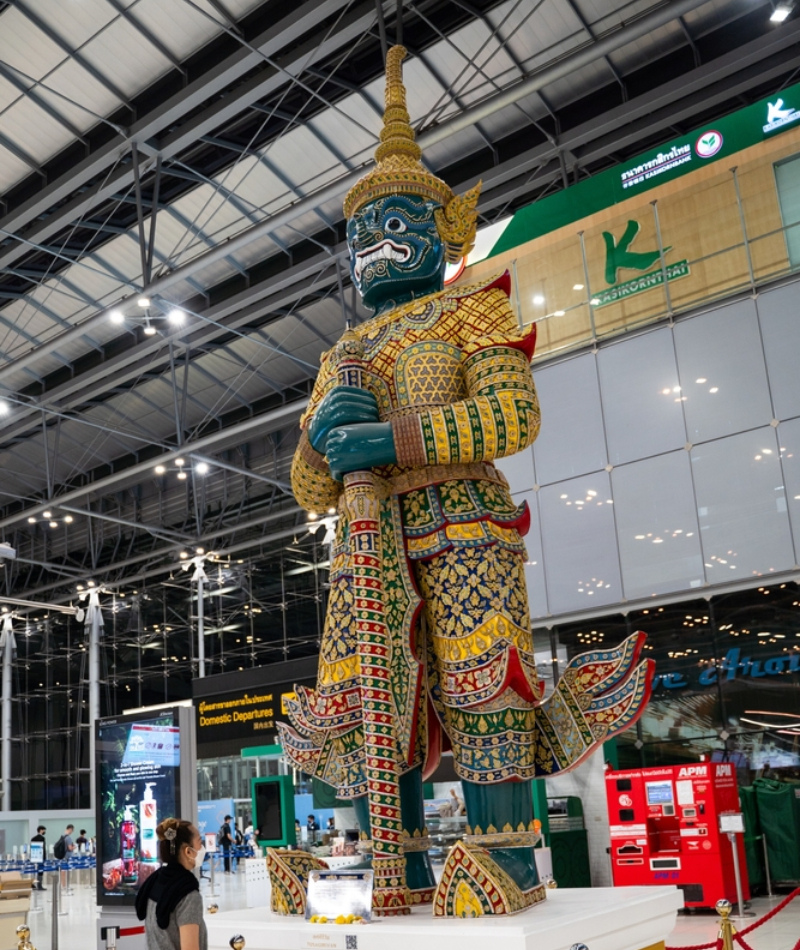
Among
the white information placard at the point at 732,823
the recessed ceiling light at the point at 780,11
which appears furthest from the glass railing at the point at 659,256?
the white information placard at the point at 732,823

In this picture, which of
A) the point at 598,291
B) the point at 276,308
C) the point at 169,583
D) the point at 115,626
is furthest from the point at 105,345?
the point at 115,626

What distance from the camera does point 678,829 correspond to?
1166cm

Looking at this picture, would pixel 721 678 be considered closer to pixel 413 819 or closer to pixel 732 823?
pixel 732 823

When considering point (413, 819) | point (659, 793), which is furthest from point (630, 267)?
point (413, 819)

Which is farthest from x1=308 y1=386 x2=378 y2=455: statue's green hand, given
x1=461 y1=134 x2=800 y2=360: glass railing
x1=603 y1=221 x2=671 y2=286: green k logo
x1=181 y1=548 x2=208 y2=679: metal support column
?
x1=181 y1=548 x2=208 y2=679: metal support column

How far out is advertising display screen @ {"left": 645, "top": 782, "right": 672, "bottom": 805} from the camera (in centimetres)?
1143

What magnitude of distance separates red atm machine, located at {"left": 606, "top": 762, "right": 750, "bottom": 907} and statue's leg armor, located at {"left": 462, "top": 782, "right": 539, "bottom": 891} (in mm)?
8259

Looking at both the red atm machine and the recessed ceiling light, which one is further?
the recessed ceiling light

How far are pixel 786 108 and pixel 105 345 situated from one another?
1283cm

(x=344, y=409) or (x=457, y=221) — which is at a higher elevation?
(x=457, y=221)

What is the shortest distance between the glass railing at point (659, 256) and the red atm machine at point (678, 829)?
5.59 meters

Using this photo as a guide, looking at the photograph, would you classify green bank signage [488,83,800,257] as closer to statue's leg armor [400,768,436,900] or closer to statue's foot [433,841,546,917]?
statue's leg armor [400,768,436,900]

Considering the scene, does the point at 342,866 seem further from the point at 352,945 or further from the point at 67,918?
the point at 67,918

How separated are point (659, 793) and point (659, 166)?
8.01 metres
